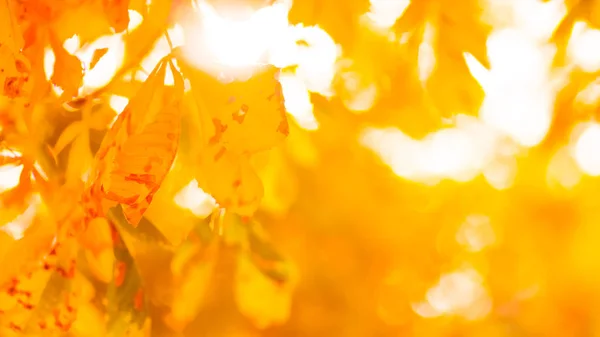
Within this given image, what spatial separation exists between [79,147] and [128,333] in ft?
0.60

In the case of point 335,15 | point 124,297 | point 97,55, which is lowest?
point 124,297

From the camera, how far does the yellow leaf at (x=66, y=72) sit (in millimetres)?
624

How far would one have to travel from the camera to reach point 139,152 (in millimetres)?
549

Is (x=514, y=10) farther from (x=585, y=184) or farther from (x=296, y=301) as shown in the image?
(x=296, y=301)

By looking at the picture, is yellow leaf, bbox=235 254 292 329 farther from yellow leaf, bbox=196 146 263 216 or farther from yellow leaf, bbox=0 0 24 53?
yellow leaf, bbox=0 0 24 53

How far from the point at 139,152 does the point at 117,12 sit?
16cm

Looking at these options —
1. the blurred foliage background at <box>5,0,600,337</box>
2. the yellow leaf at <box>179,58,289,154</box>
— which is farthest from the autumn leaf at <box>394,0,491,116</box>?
the yellow leaf at <box>179,58,289,154</box>

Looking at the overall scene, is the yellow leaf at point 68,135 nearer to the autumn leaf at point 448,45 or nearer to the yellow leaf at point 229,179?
the yellow leaf at point 229,179

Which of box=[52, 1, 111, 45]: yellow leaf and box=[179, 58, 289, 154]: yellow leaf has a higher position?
box=[179, 58, 289, 154]: yellow leaf

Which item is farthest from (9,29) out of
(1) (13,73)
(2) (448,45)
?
(2) (448,45)

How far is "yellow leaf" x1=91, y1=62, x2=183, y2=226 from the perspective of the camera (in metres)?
0.55

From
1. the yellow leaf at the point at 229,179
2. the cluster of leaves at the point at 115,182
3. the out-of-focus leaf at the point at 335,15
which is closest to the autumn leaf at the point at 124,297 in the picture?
the cluster of leaves at the point at 115,182

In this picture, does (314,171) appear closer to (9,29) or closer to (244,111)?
(244,111)

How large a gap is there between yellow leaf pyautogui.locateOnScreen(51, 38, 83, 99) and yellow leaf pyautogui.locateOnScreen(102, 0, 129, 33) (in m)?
0.05
